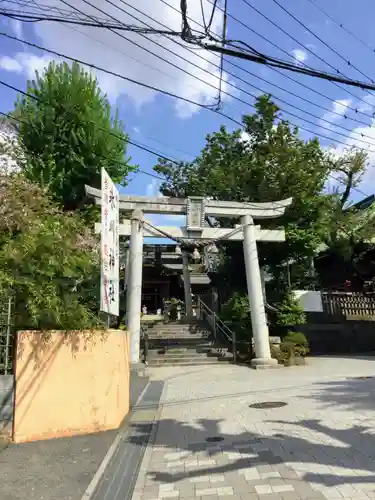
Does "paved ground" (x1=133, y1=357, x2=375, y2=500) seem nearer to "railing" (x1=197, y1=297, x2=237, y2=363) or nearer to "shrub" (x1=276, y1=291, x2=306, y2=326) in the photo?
"railing" (x1=197, y1=297, x2=237, y2=363)

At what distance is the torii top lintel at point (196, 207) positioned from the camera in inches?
643

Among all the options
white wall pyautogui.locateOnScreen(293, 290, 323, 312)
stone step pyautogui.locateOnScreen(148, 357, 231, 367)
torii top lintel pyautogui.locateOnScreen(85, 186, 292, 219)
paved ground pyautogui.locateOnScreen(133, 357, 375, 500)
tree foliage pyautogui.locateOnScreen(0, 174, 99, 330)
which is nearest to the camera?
paved ground pyautogui.locateOnScreen(133, 357, 375, 500)

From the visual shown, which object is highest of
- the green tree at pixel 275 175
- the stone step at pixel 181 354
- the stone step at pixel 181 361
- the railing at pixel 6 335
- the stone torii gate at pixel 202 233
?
the green tree at pixel 275 175

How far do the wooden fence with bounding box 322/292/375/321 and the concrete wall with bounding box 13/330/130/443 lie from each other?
1532cm

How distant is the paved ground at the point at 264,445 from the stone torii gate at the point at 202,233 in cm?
521

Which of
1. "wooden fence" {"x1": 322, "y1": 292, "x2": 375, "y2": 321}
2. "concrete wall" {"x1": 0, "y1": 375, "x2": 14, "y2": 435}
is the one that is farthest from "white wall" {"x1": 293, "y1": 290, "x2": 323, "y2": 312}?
"concrete wall" {"x1": 0, "y1": 375, "x2": 14, "y2": 435}

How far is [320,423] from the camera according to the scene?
21.1ft

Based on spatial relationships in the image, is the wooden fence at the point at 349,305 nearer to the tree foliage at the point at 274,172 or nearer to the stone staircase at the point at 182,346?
the tree foliage at the point at 274,172

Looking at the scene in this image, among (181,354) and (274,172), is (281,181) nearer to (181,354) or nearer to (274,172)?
(274,172)

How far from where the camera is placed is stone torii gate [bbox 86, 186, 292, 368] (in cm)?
1562

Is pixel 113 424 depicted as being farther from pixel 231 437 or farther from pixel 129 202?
pixel 129 202

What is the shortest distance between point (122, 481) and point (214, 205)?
1333cm

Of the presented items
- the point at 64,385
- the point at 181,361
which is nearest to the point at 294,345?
the point at 181,361

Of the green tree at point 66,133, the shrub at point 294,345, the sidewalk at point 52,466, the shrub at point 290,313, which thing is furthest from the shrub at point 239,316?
the sidewalk at point 52,466
